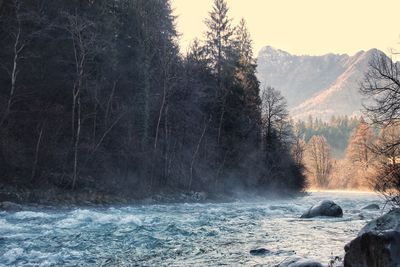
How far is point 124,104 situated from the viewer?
Answer: 3488 cm

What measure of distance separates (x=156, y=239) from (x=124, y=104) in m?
22.4

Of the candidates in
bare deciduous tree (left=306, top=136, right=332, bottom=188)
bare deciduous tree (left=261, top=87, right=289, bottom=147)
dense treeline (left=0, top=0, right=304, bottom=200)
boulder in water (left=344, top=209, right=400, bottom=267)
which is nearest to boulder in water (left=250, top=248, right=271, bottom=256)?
boulder in water (left=344, top=209, right=400, bottom=267)

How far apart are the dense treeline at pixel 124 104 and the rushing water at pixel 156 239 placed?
328 inches

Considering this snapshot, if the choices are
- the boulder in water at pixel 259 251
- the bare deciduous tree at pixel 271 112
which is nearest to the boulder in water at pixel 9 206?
the boulder in water at pixel 259 251

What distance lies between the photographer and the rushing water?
425 inches

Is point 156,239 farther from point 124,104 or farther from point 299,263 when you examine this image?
point 124,104

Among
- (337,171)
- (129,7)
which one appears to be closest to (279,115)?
(129,7)

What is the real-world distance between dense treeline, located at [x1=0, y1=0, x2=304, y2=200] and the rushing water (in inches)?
328

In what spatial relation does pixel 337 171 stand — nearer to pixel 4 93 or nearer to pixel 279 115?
pixel 279 115

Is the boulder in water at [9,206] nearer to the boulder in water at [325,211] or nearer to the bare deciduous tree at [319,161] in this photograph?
the boulder in water at [325,211]

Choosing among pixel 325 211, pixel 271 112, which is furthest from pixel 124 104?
pixel 271 112

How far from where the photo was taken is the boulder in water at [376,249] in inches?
309

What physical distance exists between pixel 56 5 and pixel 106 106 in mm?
8711

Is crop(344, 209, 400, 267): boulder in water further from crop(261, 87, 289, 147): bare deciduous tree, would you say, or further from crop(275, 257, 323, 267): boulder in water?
crop(261, 87, 289, 147): bare deciduous tree
